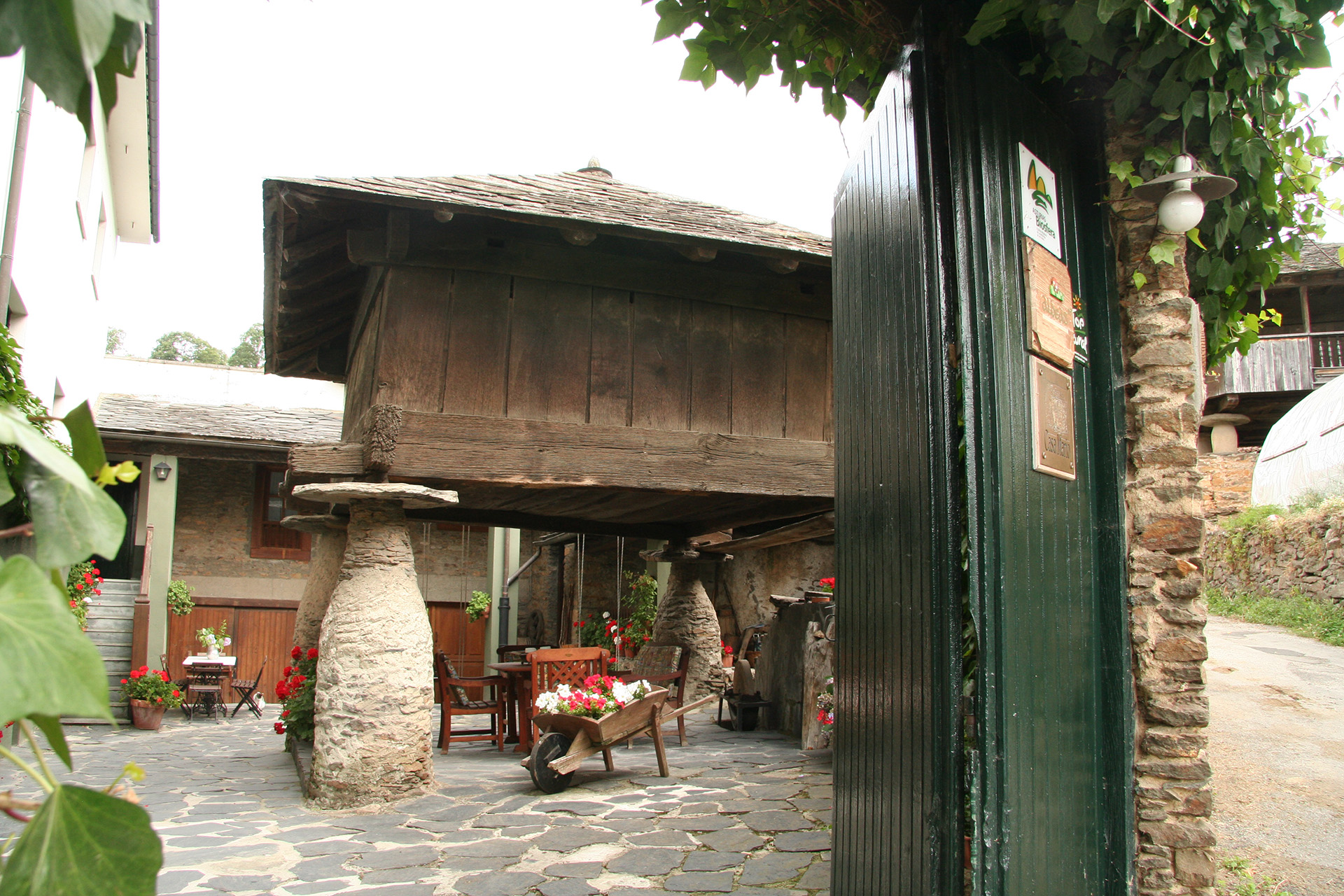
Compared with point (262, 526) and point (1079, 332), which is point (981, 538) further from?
point (262, 526)

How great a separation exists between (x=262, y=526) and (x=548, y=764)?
10.6 meters

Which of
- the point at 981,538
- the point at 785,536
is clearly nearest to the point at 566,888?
the point at 981,538

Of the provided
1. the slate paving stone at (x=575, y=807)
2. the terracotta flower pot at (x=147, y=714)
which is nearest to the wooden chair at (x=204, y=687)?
the terracotta flower pot at (x=147, y=714)

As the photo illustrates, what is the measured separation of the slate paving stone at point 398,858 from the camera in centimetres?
472

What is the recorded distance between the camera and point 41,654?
512 millimetres

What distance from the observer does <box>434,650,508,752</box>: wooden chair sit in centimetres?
855

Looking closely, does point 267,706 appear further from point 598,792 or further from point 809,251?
point 809,251

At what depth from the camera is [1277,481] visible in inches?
595

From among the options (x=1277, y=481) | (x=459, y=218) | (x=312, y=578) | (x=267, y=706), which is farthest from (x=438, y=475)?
(x=1277, y=481)

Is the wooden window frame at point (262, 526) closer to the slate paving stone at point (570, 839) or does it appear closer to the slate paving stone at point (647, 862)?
the slate paving stone at point (570, 839)

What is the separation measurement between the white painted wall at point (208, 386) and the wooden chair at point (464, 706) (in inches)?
374

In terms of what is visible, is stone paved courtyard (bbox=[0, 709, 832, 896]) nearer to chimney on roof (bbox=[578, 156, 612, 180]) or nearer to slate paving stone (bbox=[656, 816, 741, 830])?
slate paving stone (bbox=[656, 816, 741, 830])

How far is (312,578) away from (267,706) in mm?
6610

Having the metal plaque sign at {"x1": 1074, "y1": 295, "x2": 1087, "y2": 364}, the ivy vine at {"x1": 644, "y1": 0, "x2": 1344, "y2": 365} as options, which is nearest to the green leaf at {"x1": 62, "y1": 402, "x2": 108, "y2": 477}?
the ivy vine at {"x1": 644, "y1": 0, "x2": 1344, "y2": 365}
